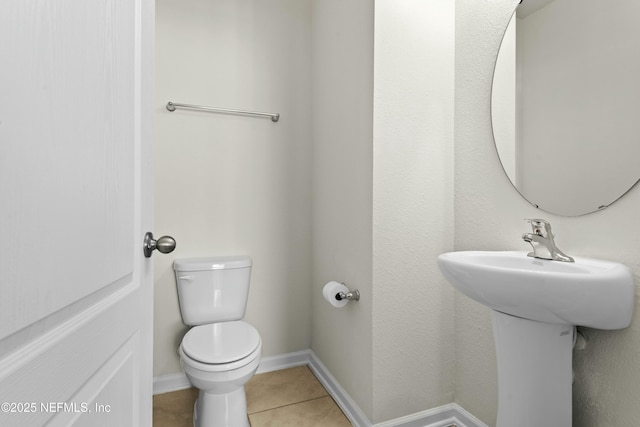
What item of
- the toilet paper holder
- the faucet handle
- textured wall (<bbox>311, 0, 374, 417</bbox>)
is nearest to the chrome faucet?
the faucet handle

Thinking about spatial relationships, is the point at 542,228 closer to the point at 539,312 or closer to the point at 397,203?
the point at 539,312

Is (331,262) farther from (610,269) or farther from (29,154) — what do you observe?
(29,154)

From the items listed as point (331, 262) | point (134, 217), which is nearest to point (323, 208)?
point (331, 262)

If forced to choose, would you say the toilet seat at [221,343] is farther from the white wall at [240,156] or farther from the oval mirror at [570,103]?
the oval mirror at [570,103]

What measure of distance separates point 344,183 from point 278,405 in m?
1.15

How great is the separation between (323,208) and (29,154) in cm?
153

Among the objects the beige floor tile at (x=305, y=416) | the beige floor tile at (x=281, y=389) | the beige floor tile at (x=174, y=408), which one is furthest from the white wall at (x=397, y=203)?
the beige floor tile at (x=174, y=408)

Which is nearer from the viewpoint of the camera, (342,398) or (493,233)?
(493,233)

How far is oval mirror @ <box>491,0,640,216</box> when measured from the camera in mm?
921

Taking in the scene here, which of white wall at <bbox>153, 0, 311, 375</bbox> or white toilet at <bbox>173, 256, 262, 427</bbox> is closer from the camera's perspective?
white toilet at <bbox>173, 256, 262, 427</bbox>

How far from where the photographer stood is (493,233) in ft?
4.21

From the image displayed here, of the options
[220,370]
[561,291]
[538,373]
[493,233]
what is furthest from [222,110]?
[538,373]

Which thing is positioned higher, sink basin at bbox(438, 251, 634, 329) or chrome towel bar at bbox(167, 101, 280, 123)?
chrome towel bar at bbox(167, 101, 280, 123)

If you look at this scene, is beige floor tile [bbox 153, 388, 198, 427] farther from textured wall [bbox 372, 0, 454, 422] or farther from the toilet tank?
textured wall [bbox 372, 0, 454, 422]
